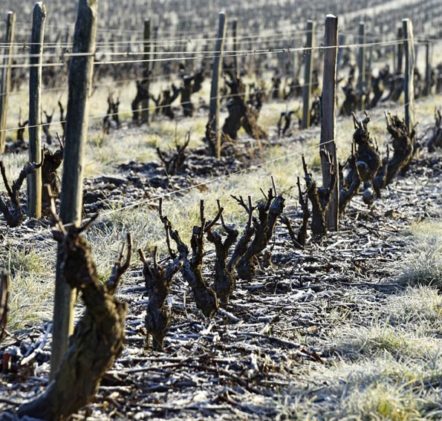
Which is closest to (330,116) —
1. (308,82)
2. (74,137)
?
(74,137)

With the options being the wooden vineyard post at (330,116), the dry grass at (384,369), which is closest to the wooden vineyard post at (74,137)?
the dry grass at (384,369)

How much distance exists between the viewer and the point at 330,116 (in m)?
6.27

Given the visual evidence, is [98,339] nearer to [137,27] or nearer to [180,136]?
[180,136]

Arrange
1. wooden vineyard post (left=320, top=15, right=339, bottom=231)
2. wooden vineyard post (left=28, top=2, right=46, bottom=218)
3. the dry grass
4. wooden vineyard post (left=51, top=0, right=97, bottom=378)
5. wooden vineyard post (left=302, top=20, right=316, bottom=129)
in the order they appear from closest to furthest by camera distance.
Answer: wooden vineyard post (left=51, top=0, right=97, bottom=378)
the dry grass
wooden vineyard post (left=320, top=15, right=339, bottom=231)
wooden vineyard post (left=28, top=2, right=46, bottom=218)
wooden vineyard post (left=302, top=20, right=316, bottom=129)

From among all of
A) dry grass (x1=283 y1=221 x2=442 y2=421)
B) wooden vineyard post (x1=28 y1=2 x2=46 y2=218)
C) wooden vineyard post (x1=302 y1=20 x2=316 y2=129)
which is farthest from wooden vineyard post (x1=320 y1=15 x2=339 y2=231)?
wooden vineyard post (x1=302 y1=20 x2=316 y2=129)

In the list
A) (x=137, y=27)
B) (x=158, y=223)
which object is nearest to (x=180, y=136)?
(x=158, y=223)

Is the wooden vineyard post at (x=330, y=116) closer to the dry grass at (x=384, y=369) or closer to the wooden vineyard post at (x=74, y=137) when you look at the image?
the dry grass at (x=384, y=369)

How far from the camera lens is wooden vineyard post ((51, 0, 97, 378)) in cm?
304

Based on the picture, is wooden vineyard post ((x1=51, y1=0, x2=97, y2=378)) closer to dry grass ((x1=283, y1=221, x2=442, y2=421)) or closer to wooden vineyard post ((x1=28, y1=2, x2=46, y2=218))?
dry grass ((x1=283, y1=221, x2=442, y2=421))

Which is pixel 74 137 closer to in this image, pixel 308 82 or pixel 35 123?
pixel 35 123

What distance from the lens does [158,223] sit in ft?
20.6

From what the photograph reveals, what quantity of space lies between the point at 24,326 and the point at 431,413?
6.82 ft

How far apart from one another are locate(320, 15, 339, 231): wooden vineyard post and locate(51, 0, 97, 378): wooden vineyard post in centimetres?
330

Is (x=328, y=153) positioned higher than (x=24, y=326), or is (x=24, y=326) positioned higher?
(x=328, y=153)
